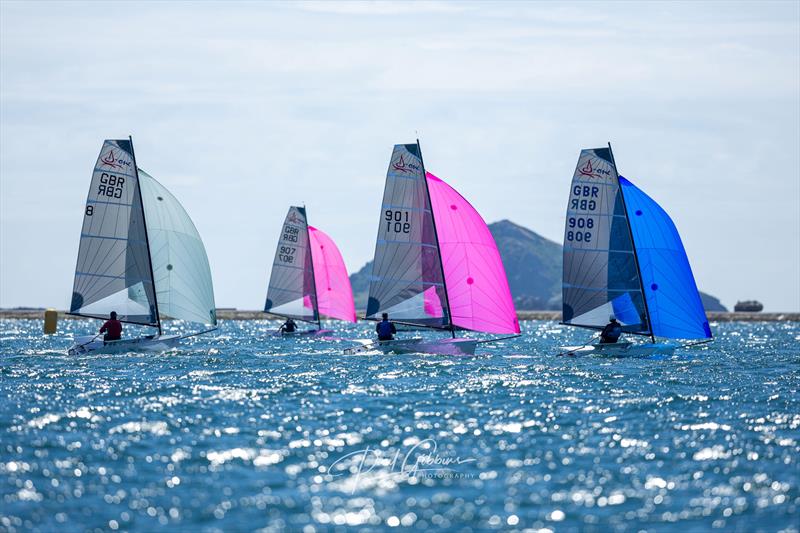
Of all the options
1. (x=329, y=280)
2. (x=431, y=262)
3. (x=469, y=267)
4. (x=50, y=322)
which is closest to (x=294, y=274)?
(x=329, y=280)

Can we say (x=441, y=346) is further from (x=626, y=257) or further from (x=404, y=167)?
(x=626, y=257)

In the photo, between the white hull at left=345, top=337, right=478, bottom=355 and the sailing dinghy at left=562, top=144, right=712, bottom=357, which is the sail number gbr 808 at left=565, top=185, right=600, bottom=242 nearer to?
the sailing dinghy at left=562, top=144, right=712, bottom=357

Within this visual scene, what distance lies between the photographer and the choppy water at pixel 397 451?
607 inches

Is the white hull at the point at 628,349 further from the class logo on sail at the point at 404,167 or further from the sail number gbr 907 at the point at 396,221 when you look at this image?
the class logo on sail at the point at 404,167

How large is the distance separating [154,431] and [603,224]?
78.5ft

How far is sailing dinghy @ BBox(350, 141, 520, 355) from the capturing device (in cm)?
4122

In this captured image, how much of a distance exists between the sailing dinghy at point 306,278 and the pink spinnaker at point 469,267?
22.2 meters

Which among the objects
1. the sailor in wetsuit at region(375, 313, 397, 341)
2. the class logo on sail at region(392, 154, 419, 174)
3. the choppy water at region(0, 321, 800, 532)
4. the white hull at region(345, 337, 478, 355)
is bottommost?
the choppy water at region(0, 321, 800, 532)

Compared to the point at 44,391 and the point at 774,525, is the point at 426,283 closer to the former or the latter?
the point at 44,391

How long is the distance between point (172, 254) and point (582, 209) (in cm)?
1531

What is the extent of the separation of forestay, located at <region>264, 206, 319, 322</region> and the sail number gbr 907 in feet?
73.5

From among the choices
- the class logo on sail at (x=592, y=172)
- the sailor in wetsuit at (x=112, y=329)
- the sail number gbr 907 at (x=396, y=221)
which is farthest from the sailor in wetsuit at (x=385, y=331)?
the sailor in wetsuit at (x=112, y=329)

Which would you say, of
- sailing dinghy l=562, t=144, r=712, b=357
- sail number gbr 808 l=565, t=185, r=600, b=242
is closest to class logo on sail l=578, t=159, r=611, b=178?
sailing dinghy l=562, t=144, r=712, b=357

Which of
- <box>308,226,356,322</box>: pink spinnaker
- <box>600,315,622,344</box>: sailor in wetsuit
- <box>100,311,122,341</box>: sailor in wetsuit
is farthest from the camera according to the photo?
<box>308,226,356,322</box>: pink spinnaker
